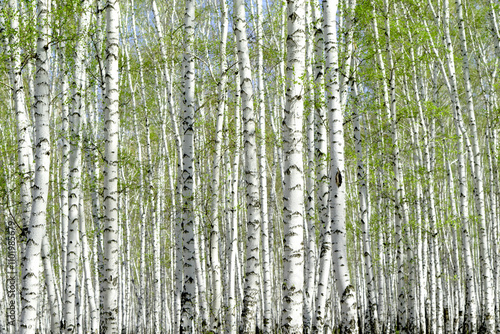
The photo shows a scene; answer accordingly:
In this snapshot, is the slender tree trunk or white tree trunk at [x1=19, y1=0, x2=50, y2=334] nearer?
white tree trunk at [x1=19, y1=0, x2=50, y2=334]

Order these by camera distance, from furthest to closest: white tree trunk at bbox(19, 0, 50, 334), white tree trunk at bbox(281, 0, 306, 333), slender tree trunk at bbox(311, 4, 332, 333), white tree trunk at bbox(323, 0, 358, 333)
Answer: slender tree trunk at bbox(311, 4, 332, 333) < white tree trunk at bbox(323, 0, 358, 333) < white tree trunk at bbox(19, 0, 50, 334) < white tree trunk at bbox(281, 0, 306, 333)

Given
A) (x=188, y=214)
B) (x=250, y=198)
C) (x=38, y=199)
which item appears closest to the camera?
(x=38, y=199)

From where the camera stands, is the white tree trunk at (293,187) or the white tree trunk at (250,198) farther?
the white tree trunk at (250,198)

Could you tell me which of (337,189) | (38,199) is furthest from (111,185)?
(337,189)

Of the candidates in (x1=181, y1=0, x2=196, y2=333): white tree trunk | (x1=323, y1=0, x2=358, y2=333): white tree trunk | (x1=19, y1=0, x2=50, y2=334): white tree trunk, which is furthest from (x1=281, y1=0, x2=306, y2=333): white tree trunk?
(x1=19, y1=0, x2=50, y2=334): white tree trunk

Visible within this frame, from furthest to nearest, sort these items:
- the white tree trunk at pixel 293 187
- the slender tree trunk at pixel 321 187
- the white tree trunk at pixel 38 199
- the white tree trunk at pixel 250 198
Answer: the slender tree trunk at pixel 321 187
the white tree trunk at pixel 250 198
the white tree trunk at pixel 38 199
the white tree trunk at pixel 293 187

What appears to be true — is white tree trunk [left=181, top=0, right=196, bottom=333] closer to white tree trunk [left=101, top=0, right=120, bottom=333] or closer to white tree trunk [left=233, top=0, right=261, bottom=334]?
white tree trunk [left=233, top=0, right=261, bottom=334]

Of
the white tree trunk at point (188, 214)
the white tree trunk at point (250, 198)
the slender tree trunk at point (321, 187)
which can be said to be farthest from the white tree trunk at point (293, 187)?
the white tree trunk at point (188, 214)

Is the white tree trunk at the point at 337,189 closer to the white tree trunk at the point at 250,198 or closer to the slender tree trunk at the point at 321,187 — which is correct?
the slender tree trunk at the point at 321,187

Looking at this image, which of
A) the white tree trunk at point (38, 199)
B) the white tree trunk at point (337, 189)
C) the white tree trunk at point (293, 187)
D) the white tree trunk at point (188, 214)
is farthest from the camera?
the white tree trunk at point (188, 214)

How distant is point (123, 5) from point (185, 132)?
408 inches

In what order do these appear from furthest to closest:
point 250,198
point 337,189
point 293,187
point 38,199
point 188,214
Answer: point 188,214 → point 250,198 → point 337,189 → point 38,199 → point 293,187

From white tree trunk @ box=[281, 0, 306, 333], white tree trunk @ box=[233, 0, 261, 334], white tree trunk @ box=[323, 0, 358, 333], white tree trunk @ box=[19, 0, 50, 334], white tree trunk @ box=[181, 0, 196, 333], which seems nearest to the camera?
white tree trunk @ box=[281, 0, 306, 333]

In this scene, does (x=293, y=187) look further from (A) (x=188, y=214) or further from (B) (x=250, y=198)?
(A) (x=188, y=214)
